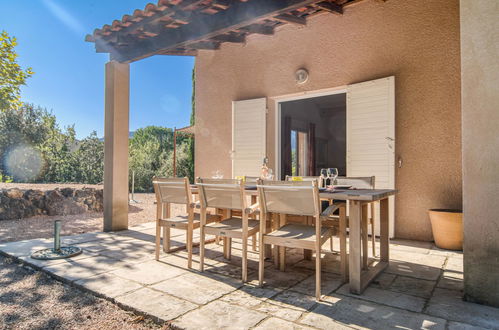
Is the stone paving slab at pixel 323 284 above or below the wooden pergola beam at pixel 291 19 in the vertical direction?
below

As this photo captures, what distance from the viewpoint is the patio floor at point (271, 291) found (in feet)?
5.81

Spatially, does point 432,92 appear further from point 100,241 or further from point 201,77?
point 100,241

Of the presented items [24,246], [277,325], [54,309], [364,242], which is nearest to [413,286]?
[364,242]

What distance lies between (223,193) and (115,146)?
2624 millimetres

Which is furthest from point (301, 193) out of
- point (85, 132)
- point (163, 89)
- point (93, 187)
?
point (163, 89)

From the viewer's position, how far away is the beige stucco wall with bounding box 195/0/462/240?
3.68m

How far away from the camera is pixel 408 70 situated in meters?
3.94

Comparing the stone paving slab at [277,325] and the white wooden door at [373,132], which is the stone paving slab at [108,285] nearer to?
the stone paving slab at [277,325]

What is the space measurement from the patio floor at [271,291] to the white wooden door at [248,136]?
2.22m

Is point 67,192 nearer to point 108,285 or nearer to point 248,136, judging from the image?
point 248,136

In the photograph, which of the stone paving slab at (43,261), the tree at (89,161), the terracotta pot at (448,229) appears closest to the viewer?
the stone paving slab at (43,261)

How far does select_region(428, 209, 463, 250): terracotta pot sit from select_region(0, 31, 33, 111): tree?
264 inches

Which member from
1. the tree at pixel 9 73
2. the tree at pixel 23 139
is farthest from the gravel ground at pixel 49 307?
the tree at pixel 23 139

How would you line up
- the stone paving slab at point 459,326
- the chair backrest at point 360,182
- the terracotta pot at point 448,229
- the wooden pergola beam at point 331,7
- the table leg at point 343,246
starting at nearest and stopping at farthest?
the stone paving slab at point 459,326
the table leg at point 343,246
the chair backrest at point 360,182
the terracotta pot at point 448,229
the wooden pergola beam at point 331,7
